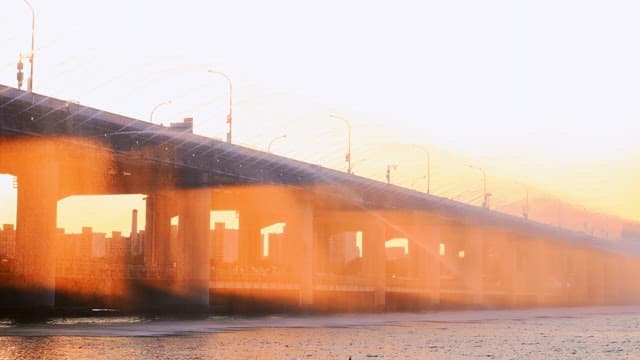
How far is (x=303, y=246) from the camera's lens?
433 ft

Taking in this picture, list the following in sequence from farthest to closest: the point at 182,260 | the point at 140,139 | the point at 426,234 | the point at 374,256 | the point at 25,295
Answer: the point at 426,234
the point at 374,256
the point at 182,260
the point at 140,139
the point at 25,295

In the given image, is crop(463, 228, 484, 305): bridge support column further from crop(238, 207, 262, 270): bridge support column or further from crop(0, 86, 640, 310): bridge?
crop(238, 207, 262, 270): bridge support column

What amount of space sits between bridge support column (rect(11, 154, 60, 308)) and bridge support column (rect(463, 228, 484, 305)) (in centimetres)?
10612

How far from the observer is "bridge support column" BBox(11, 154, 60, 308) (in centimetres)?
8456

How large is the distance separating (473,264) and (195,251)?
82.7m

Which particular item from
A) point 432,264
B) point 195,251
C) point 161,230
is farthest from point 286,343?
point 432,264

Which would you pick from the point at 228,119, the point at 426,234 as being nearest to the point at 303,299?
the point at 228,119

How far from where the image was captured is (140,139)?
100375 mm

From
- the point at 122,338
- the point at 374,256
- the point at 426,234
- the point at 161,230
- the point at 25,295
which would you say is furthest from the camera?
the point at 426,234

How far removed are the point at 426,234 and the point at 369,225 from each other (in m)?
13.0

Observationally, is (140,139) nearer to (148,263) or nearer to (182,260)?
(182,260)

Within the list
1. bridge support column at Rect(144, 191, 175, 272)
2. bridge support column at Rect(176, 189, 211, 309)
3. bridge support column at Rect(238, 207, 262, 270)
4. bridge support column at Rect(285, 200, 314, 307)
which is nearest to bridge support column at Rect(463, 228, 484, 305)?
bridge support column at Rect(238, 207, 262, 270)

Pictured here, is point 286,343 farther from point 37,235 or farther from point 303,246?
point 303,246

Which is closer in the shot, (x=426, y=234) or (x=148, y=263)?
(x=148, y=263)
